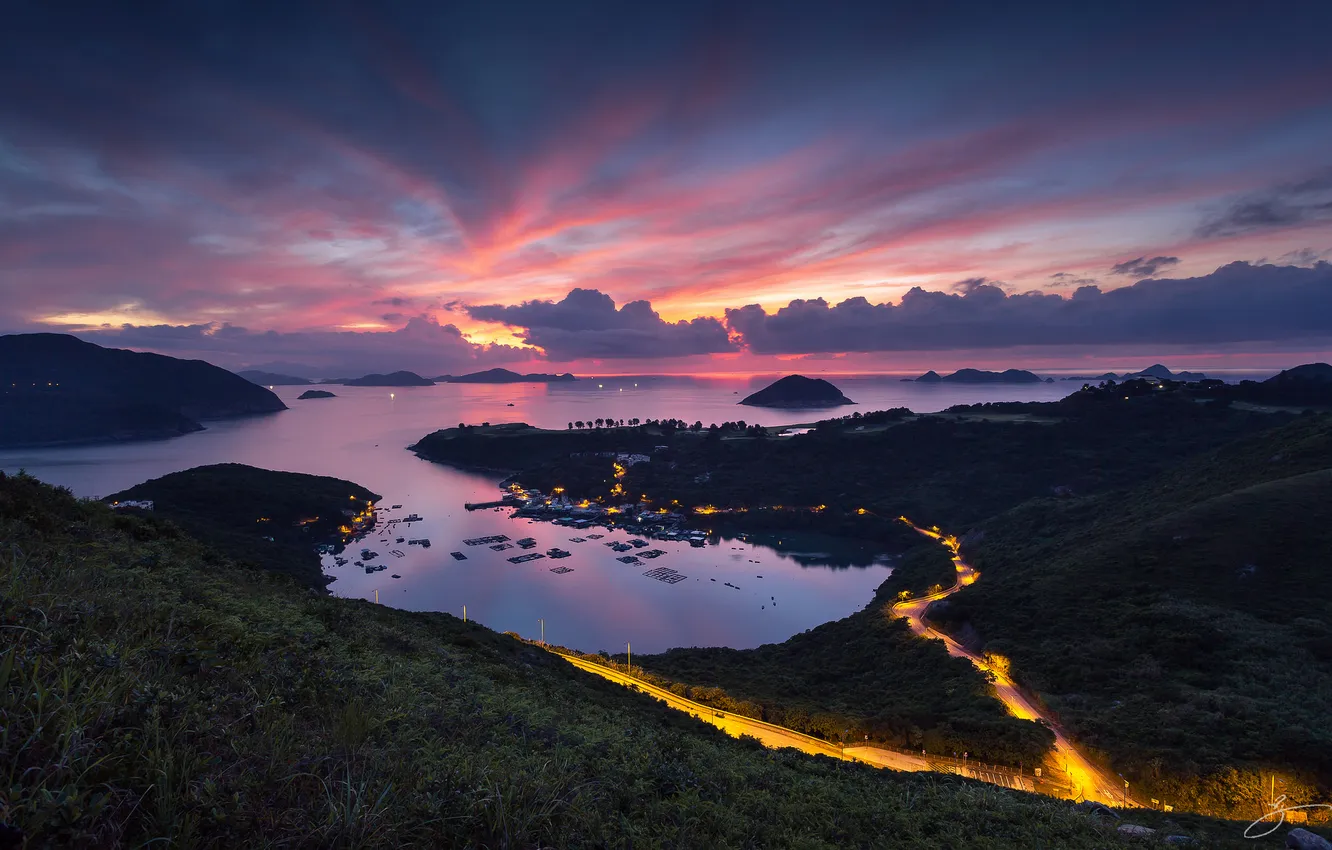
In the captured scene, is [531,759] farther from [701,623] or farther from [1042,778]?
[701,623]

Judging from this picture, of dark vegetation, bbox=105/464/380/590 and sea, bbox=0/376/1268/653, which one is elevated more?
dark vegetation, bbox=105/464/380/590

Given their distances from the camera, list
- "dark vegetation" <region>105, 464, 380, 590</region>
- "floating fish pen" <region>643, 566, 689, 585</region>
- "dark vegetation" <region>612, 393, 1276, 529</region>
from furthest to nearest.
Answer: "dark vegetation" <region>612, 393, 1276, 529</region> → "floating fish pen" <region>643, 566, 689, 585</region> → "dark vegetation" <region>105, 464, 380, 590</region>

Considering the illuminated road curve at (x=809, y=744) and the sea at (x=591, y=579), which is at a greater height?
the illuminated road curve at (x=809, y=744)

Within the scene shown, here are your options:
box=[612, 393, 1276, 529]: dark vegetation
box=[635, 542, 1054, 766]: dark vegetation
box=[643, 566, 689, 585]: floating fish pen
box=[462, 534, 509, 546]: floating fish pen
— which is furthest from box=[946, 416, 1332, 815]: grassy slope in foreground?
box=[462, 534, 509, 546]: floating fish pen

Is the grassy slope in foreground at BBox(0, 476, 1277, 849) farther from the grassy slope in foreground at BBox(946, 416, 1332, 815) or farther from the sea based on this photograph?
the sea

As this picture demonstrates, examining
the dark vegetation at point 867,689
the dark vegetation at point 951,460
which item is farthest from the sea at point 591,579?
the dark vegetation at point 951,460

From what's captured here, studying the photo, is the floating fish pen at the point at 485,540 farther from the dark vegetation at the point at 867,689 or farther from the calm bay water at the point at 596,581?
the dark vegetation at the point at 867,689

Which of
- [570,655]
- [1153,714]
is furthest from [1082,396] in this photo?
[570,655]

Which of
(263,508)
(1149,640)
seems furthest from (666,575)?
(263,508)
